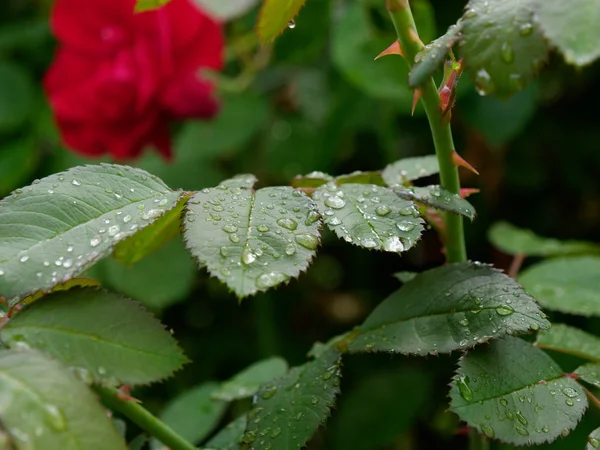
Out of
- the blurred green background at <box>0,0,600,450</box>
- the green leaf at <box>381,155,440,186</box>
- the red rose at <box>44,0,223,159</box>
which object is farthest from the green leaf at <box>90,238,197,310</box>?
the green leaf at <box>381,155,440,186</box>

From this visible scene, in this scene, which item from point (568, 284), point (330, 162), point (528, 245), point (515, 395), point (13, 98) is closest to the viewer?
point (515, 395)

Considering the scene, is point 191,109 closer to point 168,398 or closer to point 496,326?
point 168,398

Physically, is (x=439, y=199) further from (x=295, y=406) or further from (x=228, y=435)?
(x=228, y=435)

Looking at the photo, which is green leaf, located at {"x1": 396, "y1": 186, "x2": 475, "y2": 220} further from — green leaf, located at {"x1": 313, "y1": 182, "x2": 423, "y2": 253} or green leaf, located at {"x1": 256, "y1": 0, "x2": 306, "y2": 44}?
green leaf, located at {"x1": 256, "y1": 0, "x2": 306, "y2": 44}

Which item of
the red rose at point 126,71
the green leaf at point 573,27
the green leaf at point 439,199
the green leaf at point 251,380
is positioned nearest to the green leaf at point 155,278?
the red rose at point 126,71

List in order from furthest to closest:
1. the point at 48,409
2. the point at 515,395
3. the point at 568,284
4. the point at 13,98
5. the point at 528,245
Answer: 1. the point at 13,98
2. the point at 528,245
3. the point at 568,284
4. the point at 515,395
5. the point at 48,409

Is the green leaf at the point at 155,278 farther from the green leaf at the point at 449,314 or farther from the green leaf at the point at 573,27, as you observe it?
the green leaf at the point at 573,27

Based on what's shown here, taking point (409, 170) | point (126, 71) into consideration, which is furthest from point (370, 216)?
point (126, 71)
